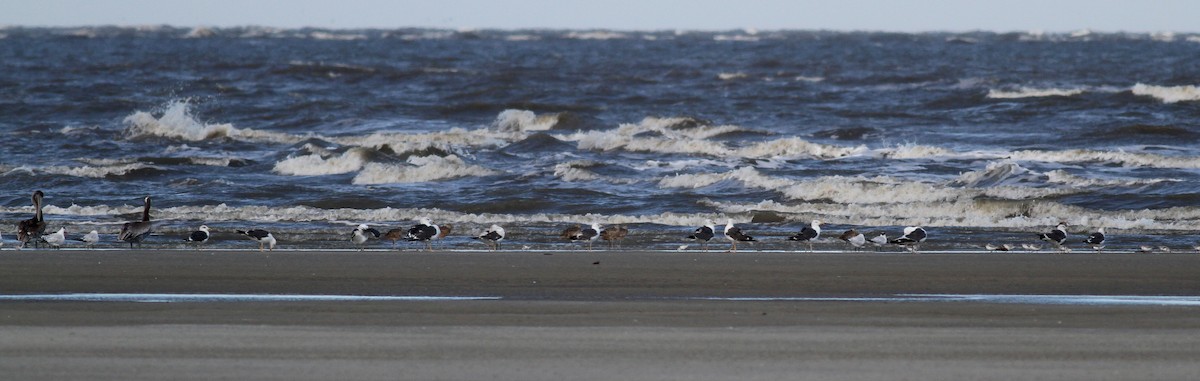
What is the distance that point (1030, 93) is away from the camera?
34625 mm

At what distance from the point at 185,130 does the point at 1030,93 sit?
66.9 ft

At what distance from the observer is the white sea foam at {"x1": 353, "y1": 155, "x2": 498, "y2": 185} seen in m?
17.6

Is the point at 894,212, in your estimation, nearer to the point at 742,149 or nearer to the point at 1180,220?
the point at 1180,220

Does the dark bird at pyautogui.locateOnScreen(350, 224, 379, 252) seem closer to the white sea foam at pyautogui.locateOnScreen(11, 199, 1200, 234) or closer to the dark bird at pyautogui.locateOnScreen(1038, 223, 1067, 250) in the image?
the white sea foam at pyautogui.locateOnScreen(11, 199, 1200, 234)

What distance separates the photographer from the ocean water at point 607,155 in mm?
13789

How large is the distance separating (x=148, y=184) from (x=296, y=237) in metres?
5.51

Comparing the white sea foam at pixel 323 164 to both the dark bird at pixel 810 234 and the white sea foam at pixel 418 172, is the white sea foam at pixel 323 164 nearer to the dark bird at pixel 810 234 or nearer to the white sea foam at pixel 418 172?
the white sea foam at pixel 418 172

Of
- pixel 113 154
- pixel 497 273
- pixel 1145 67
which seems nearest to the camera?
pixel 497 273

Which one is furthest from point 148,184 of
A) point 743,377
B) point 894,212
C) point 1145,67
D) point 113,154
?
point 1145,67

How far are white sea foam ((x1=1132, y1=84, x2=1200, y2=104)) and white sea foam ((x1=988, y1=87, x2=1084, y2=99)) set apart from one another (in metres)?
1.50

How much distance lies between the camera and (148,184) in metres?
17.0

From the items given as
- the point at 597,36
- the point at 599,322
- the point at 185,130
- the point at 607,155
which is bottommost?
the point at 597,36

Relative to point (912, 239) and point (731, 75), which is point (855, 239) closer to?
point (912, 239)

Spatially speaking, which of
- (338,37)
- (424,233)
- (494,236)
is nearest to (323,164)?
(424,233)
